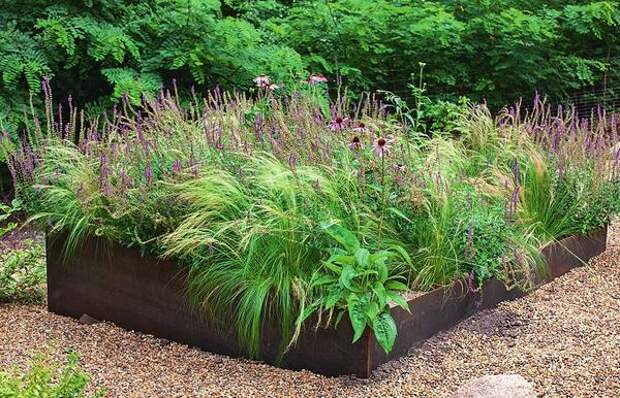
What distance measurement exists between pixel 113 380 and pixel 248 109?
6.40ft

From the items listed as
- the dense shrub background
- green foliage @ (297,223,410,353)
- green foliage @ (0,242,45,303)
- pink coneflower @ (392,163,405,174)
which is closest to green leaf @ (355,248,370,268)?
green foliage @ (297,223,410,353)

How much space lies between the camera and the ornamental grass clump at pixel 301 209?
3.38 m

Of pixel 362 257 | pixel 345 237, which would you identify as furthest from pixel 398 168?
pixel 362 257

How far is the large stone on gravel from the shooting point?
112 inches

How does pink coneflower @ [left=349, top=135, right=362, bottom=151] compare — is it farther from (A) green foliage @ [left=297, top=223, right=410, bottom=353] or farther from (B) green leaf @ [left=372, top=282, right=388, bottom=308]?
(B) green leaf @ [left=372, top=282, right=388, bottom=308]

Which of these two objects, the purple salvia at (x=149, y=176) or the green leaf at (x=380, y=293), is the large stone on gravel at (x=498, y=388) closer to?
the green leaf at (x=380, y=293)

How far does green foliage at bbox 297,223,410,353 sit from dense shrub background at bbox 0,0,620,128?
2.90m

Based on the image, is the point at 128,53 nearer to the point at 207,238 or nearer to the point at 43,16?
the point at 43,16

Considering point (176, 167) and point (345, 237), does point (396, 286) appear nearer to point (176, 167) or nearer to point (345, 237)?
point (345, 237)

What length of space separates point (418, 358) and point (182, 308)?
1051 millimetres

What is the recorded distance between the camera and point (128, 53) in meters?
6.46

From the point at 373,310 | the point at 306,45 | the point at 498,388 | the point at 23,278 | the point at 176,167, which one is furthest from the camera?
the point at 306,45

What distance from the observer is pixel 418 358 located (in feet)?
11.2

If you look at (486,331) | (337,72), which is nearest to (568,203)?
(486,331)
